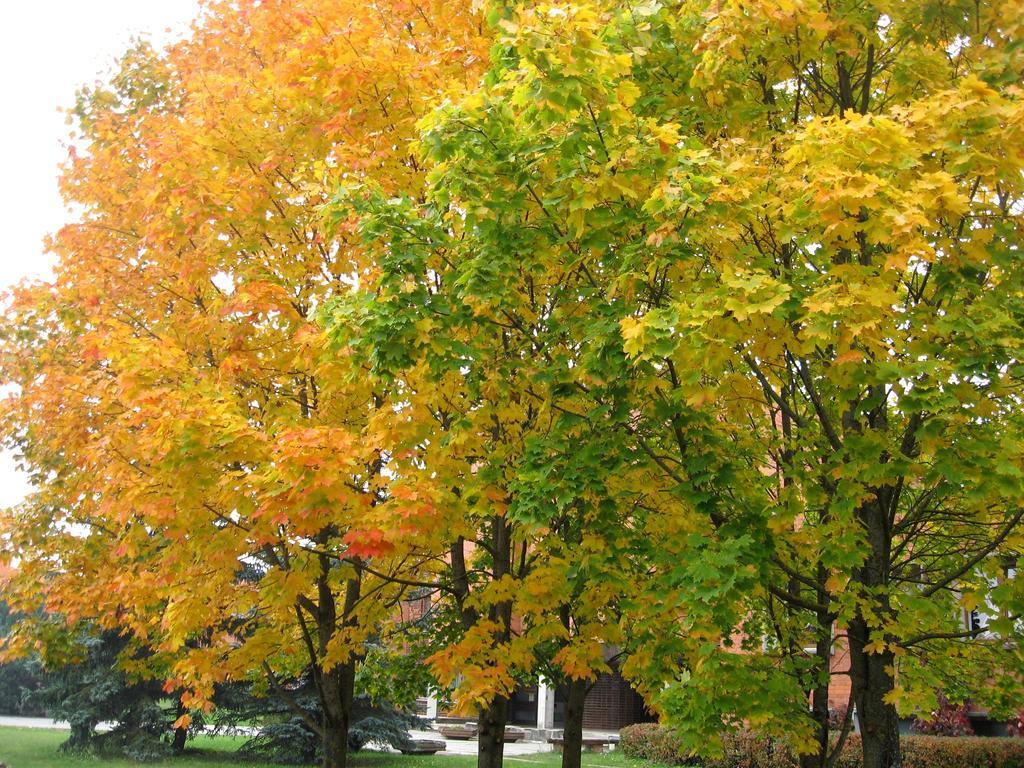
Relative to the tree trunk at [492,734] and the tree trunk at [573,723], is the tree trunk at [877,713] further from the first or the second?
the tree trunk at [573,723]

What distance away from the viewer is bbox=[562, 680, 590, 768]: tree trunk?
1006cm

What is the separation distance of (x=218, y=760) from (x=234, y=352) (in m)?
16.7

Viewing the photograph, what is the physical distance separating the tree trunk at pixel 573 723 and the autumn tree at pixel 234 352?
2710 millimetres

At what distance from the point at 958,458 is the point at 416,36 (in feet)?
20.2

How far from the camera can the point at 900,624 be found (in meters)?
6.19

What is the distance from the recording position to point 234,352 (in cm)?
745

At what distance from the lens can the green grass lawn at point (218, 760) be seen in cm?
1914

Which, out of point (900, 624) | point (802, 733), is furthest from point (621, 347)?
point (802, 733)

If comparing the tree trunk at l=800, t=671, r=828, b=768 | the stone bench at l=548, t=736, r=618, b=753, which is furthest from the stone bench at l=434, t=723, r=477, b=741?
the tree trunk at l=800, t=671, r=828, b=768

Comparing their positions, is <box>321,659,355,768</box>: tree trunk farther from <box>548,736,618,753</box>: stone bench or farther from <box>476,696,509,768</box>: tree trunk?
<box>548,736,618,753</box>: stone bench

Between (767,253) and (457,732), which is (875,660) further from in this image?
(457,732)

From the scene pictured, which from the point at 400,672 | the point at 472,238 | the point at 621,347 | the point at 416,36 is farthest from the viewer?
the point at 400,672

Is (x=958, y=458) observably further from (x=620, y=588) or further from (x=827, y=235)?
(x=620, y=588)

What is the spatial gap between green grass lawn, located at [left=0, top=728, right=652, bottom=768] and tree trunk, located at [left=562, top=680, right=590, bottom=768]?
1004 cm
